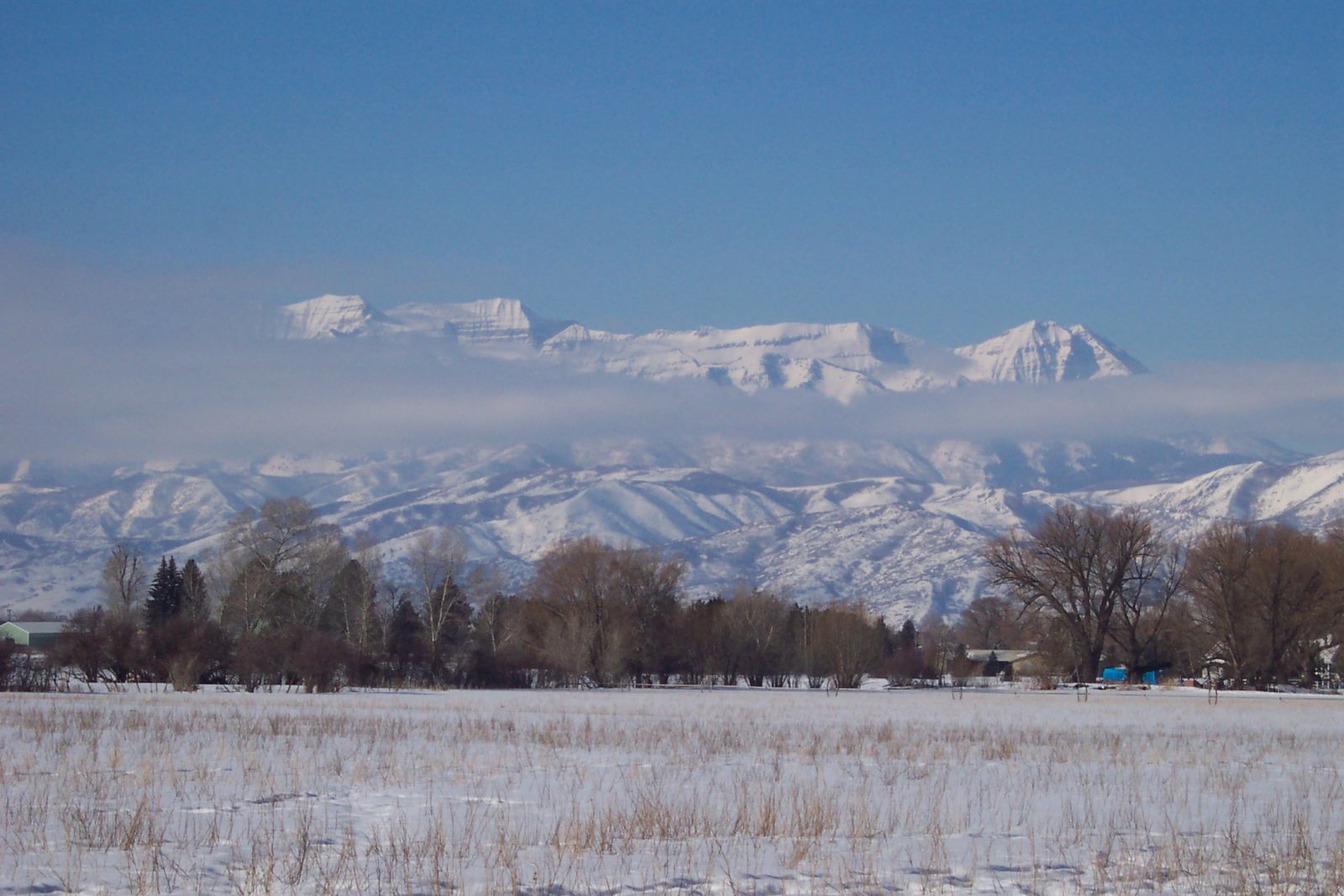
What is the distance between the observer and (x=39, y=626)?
167m

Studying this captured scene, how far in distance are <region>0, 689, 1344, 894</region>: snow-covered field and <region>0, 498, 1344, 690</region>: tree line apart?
134ft

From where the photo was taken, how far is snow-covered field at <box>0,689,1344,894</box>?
11.2 metres

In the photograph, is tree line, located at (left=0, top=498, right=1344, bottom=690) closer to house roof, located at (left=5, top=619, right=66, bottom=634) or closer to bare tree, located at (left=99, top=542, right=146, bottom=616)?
bare tree, located at (left=99, top=542, right=146, bottom=616)

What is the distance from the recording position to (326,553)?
95.1 metres

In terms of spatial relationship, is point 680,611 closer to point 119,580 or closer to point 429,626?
point 429,626

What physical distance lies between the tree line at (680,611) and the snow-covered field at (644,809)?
1613 inches

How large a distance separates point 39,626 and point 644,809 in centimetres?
17387

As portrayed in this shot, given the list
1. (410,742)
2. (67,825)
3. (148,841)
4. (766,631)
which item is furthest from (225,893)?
(766,631)

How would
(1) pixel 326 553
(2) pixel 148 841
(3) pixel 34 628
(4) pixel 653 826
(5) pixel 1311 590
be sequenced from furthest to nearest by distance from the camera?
(3) pixel 34 628 < (1) pixel 326 553 < (5) pixel 1311 590 < (4) pixel 653 826 < (2) pixel 148 841

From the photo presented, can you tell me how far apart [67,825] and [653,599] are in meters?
85.9

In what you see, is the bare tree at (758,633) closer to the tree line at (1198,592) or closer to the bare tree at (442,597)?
the tree line at (1198,592)

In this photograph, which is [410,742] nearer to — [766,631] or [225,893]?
[225,893]

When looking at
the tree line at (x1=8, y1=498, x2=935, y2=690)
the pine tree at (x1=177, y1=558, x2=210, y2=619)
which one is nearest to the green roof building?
the tree line at (x1=8, y1=498, x2=935, y2=690)

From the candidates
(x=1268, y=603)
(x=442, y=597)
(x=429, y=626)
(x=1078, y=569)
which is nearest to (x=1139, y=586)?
(x=1078, y=569)
